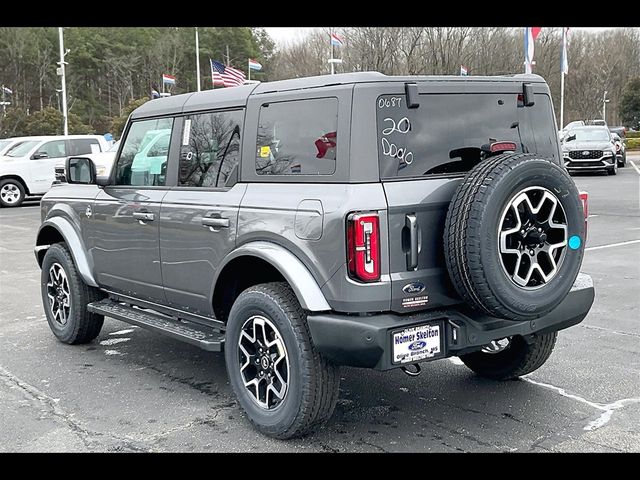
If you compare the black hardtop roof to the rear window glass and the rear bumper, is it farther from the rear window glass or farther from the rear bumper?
the rear bumper

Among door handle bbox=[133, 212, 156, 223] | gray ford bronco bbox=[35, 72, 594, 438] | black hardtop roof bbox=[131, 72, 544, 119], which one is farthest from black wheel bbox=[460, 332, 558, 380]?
door handle bbox=[133, 212, 156, 223]

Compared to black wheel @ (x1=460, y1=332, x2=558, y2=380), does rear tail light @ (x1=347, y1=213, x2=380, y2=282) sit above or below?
above

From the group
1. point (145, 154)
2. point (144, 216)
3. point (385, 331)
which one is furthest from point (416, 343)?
point (145, 154)

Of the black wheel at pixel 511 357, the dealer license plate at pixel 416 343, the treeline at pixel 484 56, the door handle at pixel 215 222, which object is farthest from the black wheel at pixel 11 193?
the treeline at pixel 484 56

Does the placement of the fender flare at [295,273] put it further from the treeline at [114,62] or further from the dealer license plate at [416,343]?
the treeline at [114,62]

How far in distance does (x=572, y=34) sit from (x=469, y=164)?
6632cm

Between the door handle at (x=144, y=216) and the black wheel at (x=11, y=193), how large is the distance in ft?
50.1

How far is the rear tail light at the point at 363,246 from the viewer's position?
11.6 ft

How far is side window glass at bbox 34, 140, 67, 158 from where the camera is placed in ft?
63.1

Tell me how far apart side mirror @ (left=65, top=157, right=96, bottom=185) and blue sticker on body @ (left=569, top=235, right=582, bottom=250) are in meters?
3.57

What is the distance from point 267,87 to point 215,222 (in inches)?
33.7

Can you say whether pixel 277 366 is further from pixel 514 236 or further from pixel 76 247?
pixel 76 247

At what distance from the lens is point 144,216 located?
500 cm
